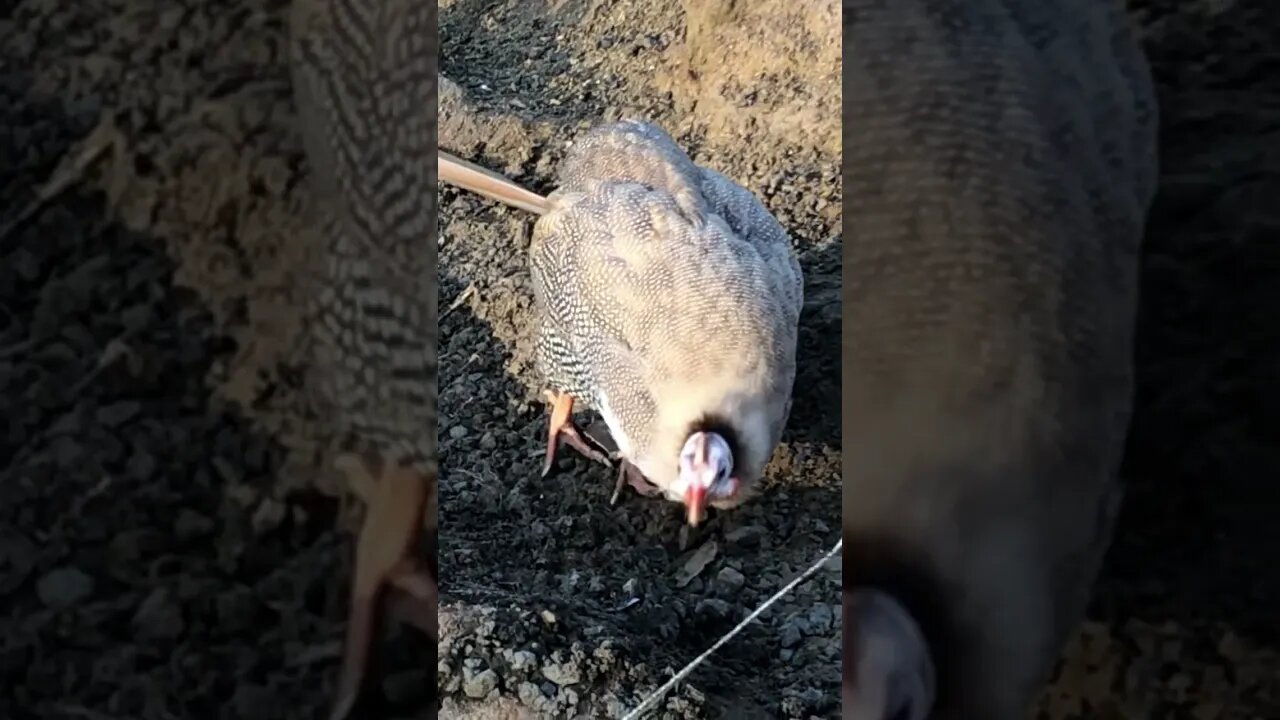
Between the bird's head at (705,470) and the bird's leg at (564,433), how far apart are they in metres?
0.20

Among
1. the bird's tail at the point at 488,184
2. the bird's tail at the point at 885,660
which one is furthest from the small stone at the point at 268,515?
the bird's tail at the point at 488,184

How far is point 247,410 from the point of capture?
0.41 m

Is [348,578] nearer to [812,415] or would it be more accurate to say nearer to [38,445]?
[38,445]

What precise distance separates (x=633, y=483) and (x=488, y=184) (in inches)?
20.6

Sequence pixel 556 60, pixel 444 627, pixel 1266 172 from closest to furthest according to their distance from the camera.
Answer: pixel 1266 172 < pixel 444 627 < pixel 556 60

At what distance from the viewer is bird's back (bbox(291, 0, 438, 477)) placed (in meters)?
0.40

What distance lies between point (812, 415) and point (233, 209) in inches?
43.2

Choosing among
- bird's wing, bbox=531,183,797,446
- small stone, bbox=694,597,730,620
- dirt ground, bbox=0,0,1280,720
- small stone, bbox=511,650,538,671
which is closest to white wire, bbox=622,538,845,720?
small stone, bbox=694,597,730,620

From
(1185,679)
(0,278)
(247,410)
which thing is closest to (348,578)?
(247,410)

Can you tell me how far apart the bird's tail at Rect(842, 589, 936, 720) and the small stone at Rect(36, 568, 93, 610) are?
1.04 ft

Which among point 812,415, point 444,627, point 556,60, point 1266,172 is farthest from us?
point 556,60

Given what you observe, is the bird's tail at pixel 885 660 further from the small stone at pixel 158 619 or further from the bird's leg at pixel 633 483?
the bird's leg at pixel 633 483

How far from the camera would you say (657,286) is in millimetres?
1367

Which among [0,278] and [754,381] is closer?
[0,278]
